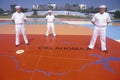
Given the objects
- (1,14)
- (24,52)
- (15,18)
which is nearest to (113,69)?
(24,52)

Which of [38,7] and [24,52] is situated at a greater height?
[38,7]

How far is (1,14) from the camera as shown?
33500 millimetres

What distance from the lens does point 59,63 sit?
5609 millimetres

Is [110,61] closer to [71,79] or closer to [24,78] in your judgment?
[71,79]

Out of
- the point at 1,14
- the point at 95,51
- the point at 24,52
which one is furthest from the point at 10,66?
the point at 1,14

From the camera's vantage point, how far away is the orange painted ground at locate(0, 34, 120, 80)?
15.2 feet

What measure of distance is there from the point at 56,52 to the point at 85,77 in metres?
2.53

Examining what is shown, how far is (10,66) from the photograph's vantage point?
5316mm

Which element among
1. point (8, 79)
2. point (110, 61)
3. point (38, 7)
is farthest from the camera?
point (38, 7)

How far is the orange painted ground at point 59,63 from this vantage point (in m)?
4.64

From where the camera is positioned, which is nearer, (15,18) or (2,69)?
(2,69)

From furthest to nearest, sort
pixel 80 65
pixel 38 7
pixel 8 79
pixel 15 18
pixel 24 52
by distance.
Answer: pixel 38 7, pixel 15 18, pixel 24 52, pixel 80 65, pixel 8 79

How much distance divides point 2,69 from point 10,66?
0.29 meters

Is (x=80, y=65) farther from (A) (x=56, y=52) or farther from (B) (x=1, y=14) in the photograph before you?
(B) (x=1, y=14)
